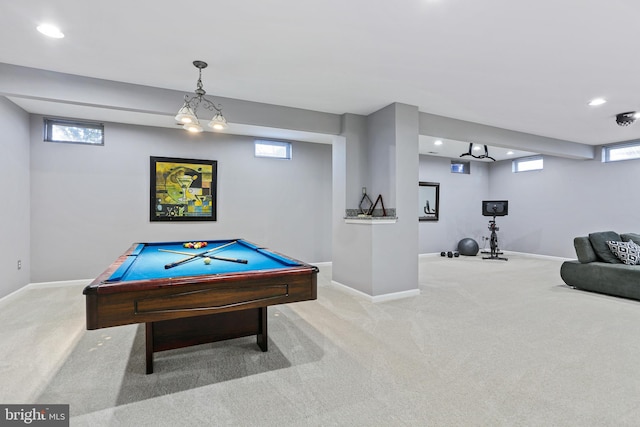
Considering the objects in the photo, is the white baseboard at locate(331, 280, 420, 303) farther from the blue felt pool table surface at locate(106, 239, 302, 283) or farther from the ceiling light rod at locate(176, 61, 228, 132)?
the ceiling light rod at locate(176, 61, 228, 132)

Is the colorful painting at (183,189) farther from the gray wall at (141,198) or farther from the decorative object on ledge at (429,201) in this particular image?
the decorative object on ledge at (429,201)

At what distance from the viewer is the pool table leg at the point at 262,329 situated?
8.64 feet

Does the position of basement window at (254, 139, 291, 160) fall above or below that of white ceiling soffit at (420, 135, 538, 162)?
below

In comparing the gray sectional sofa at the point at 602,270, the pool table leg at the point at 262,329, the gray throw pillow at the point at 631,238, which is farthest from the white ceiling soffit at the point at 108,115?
the gray throw pillow at the point at 631,238

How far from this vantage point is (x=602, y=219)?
680 centimetres

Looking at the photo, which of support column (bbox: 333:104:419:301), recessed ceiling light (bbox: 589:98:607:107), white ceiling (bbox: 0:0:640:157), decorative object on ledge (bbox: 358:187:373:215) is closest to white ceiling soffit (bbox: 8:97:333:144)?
support column (bbox: 333:104:419:301)

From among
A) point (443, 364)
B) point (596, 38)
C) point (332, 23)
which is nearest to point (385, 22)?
point (332, 23)

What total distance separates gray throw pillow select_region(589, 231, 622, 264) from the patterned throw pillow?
5cm

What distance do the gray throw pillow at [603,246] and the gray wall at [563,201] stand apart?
2409 mm

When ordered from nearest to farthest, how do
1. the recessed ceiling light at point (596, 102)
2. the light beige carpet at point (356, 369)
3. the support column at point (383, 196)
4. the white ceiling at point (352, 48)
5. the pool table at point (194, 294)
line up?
the pool table at point (194, 294) → the light beige carpet at point (356, 369) → the white ceiling at point (352, 48) → the recessed ceiling light at point (596, 102) → the support column at point (383, 196)

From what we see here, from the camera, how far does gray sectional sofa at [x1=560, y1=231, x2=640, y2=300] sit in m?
4.15

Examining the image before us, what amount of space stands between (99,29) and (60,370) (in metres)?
2.62

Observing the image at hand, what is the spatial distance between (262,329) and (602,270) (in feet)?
15.7

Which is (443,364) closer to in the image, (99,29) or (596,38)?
(596,38)
